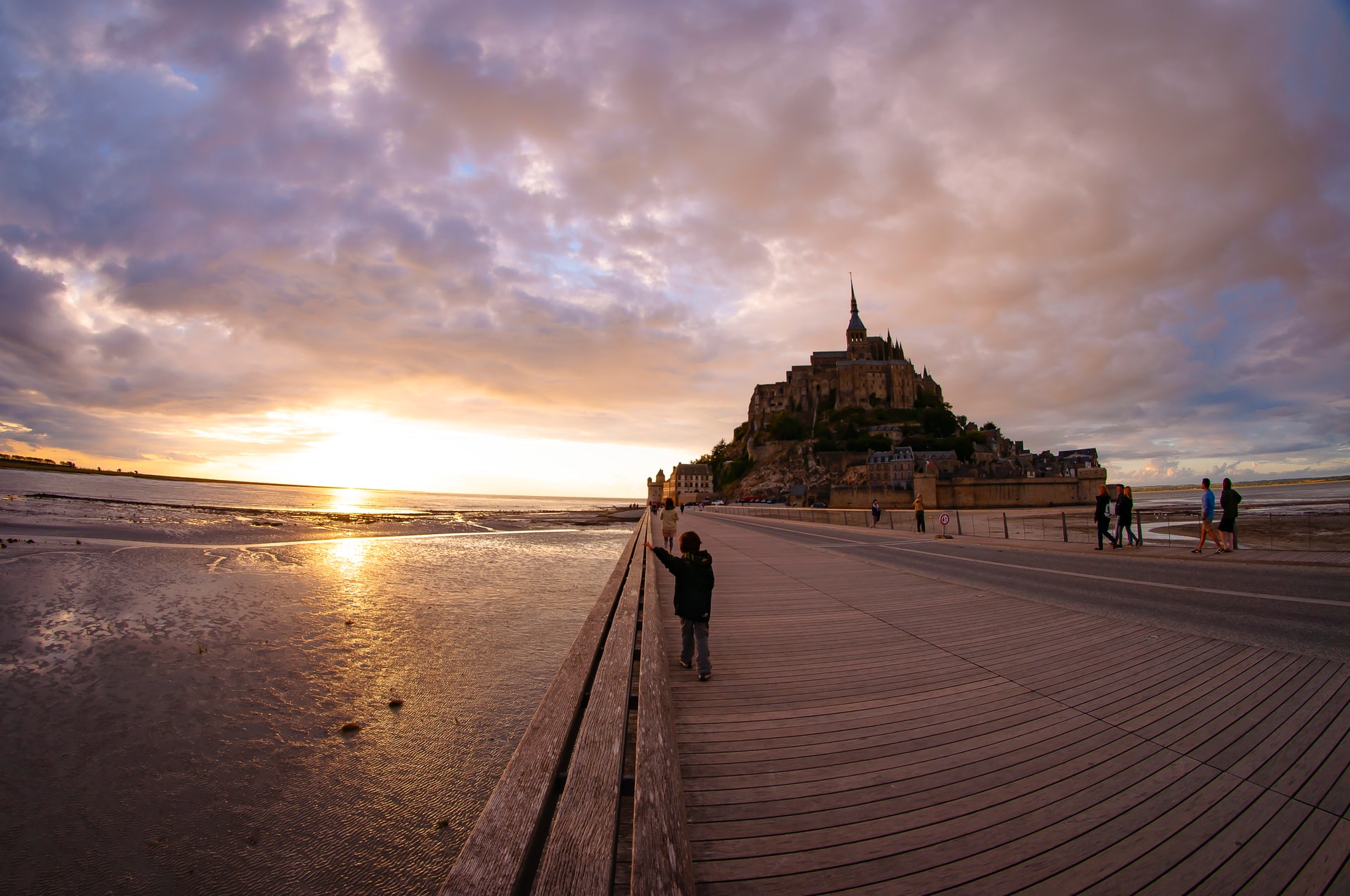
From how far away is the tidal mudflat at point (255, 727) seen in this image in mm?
3703

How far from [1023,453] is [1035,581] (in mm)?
79667

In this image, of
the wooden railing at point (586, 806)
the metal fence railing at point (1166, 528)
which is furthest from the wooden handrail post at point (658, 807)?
the metal fence railing at point (1166, 528)

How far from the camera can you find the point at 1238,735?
329 cm

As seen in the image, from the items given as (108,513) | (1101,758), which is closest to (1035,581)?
(1101,758)

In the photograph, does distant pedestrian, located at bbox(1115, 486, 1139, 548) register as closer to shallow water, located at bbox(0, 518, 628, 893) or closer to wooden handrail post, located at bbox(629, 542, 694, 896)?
shallow water, located at bbox(0, 518, 628, 893)

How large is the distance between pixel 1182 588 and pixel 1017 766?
7171mm

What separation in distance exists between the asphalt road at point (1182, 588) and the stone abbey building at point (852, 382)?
82.4m

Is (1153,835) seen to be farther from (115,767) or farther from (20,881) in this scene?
(115,767)

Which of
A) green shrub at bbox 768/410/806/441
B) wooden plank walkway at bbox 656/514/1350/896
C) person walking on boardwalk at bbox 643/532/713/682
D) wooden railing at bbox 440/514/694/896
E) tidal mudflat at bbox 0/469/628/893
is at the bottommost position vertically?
tidal mudflat at bbox 0/469/628/893

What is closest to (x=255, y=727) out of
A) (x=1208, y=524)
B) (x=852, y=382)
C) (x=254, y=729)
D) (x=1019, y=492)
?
(x=254, y=729)

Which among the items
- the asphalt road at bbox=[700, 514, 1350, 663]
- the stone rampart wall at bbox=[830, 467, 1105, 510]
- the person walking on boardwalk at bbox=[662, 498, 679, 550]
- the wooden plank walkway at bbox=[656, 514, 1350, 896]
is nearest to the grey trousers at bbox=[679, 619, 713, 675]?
the wooden plank walkway at bbox=[656, 514, 1350, 896]

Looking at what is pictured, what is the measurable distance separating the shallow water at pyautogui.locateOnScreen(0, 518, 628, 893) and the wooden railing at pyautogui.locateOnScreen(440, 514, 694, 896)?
4.76ft

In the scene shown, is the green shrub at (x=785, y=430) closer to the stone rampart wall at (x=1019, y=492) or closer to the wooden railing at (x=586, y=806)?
the stone rampart wall at (x=1019, y=492)

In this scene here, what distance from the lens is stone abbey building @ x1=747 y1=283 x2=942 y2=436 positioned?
93.2m
